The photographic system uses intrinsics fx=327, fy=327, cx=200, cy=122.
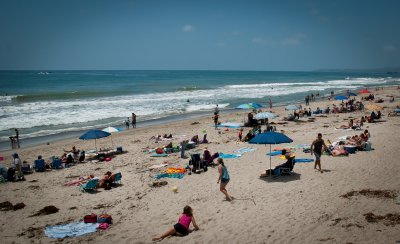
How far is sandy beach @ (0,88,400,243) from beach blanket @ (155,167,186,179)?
27 cm

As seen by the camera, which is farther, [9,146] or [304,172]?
[9,146]

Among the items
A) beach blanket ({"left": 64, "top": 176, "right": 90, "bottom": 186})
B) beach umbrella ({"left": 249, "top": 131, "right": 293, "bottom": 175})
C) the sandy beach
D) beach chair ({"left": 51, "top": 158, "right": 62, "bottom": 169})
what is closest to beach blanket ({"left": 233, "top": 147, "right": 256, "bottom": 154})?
the sandy beach

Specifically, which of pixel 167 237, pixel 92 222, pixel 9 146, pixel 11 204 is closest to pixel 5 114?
pixel 9 146

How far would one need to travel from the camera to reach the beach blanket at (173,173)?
38.5 feet

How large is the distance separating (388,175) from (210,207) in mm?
5694

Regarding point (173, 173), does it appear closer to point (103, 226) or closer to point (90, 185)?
point (90, 185)

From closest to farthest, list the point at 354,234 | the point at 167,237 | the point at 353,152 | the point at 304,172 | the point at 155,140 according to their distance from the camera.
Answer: the point at 354,234, the point at 167,237, the point at 304,172, the point at 353,152, the point at 155,140

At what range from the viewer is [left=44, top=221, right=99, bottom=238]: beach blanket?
7594 millimetres

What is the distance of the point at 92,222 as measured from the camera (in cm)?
816

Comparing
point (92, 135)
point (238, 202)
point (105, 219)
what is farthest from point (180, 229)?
point (92, 135)

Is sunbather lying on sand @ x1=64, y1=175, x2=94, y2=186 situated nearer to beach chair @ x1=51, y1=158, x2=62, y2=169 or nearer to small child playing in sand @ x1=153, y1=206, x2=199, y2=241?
beach chair @ x1=51, y1=158, x2=62, y2=169

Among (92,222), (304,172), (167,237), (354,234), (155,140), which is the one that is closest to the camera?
(354,234)

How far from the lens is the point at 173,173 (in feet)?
39.3

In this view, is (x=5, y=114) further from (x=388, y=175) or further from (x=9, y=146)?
(x=388, y=175)
